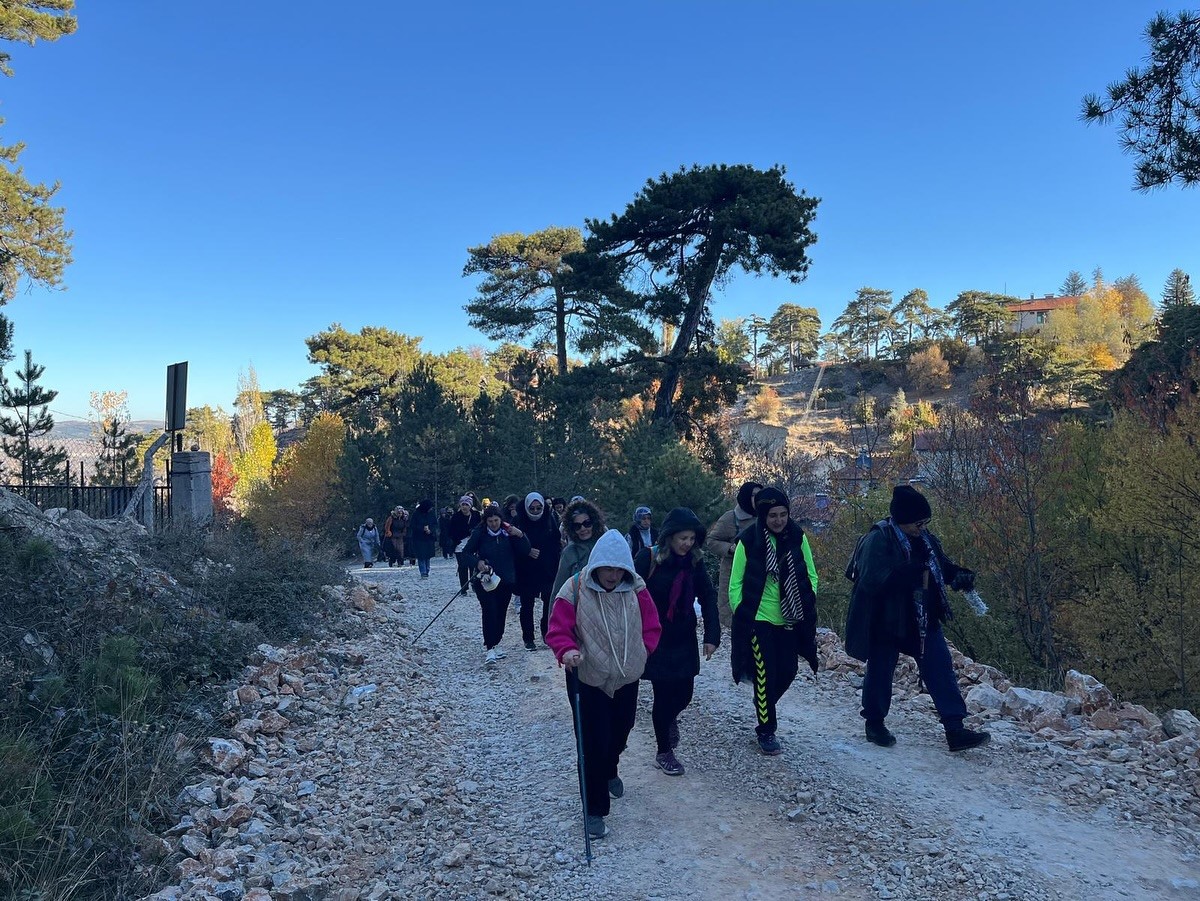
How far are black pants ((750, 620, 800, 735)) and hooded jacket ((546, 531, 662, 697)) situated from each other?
1.13m

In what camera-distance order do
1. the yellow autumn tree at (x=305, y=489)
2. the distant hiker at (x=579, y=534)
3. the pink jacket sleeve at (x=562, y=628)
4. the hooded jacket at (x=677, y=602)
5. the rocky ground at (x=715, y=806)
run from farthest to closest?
the yellow autumn tree at (x=305, y=489) < the distant hiker at (x=579, y=534) < the hooded jacket at (x=677, y=602) < the pink jacket sleeve at (x=562, y=628) < the rocky ground at (x=715, y=806)

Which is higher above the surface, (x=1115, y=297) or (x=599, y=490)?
(x=1115, y=297)

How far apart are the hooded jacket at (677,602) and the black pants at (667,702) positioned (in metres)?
0.08

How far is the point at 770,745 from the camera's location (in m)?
5.09

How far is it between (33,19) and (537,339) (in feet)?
67.6

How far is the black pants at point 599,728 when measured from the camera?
413 centimetres

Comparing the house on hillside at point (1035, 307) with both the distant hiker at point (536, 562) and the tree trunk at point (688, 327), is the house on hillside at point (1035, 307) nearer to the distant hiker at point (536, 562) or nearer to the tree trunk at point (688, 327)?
the tree trunk at point (688, 327)

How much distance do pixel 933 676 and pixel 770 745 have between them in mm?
1223

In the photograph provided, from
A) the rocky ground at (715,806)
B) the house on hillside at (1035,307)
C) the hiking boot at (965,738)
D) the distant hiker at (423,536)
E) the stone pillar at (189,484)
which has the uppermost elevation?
the house on hillside at (1035,307)

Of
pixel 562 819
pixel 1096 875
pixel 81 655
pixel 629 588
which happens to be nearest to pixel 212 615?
pixel 81 655

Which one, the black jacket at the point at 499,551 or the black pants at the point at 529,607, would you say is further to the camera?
the black pants at the point at 529,607

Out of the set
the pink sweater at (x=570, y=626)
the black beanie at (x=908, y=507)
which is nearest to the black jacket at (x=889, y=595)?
the black beanie at (x=908, y=507)

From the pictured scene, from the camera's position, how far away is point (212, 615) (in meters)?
8.19

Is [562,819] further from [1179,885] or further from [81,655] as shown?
[81,655]
